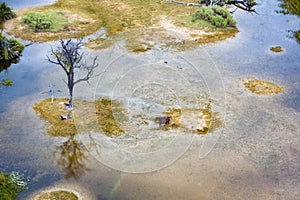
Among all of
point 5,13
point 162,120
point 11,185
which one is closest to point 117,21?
point 5,13

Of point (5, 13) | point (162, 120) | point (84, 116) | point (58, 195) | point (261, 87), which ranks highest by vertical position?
point (5, 13)

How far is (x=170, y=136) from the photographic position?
2491cm

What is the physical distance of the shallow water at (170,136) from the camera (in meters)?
21.4

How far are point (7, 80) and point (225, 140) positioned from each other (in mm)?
17612

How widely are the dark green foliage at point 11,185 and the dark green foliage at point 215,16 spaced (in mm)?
28047

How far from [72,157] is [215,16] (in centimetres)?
2574

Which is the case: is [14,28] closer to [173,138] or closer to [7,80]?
[7,80]

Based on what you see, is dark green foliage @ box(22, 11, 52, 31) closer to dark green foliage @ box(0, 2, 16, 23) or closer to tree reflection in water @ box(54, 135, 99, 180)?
dark green foliage @ box(0, 2, 16, 23)

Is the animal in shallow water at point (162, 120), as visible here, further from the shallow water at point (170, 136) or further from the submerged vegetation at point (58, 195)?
the submerged vegetation at point (58, 195)

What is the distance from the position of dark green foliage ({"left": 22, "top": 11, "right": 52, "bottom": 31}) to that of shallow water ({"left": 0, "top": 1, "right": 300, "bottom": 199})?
11.4ft

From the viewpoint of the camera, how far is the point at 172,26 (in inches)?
1650

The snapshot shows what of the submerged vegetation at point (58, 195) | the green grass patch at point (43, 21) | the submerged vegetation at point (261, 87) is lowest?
the submerged vegetation at point (58, 195)

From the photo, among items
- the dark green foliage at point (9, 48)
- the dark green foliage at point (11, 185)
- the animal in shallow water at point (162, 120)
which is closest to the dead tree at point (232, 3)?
the dark green foliage at point (9, 48)

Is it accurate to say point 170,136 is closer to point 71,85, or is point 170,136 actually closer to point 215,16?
point 71,85
